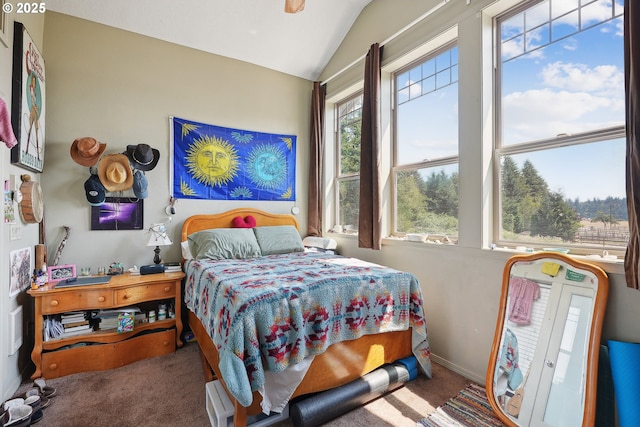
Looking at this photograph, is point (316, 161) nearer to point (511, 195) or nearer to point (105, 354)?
point (511, 195)

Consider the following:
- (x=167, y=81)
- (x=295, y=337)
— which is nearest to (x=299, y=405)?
(x=295, y=337)

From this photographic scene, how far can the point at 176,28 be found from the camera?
308cm

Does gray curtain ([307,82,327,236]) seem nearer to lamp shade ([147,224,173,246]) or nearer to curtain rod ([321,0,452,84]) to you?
curtain rod ([321,0,452,84])

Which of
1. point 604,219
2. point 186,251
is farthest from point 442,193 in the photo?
point 186,251

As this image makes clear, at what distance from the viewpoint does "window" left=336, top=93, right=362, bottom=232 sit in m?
3.64

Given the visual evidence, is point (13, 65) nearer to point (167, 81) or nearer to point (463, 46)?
point (167, 81)

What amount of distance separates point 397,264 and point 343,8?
2.81 metres

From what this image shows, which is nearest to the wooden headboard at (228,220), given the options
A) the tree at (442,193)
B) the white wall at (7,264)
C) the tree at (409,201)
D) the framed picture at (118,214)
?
the framed picture at (118,214)

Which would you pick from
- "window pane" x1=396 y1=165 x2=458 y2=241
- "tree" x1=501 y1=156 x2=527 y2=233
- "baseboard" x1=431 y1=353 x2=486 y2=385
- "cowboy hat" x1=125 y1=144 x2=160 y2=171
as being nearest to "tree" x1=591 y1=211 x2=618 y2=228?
"tree" x1=501 y1=156 x2=527 y2=233

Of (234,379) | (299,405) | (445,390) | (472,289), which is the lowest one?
(445,390)

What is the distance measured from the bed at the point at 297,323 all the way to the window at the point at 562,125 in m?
0.98

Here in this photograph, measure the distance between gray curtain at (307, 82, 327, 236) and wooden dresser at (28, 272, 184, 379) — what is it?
1.77 meters

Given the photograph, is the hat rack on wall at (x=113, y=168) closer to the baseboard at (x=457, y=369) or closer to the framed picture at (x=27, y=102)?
the framed picture at (x=27, y=102)

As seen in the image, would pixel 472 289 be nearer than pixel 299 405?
No
